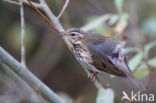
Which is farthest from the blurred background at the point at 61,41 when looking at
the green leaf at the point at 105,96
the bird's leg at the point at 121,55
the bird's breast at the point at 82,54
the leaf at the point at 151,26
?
the green leaf at the point at 105,96

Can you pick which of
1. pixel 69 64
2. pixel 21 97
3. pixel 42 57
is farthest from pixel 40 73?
pixel 21 97

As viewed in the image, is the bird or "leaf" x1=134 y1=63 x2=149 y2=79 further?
"leaf" x1=134 y1=63 x2=149 y2=79

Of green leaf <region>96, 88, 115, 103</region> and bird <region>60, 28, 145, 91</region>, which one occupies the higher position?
bird <region>60, 28, 145, 91</region>

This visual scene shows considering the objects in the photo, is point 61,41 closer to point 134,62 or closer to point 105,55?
point 105,55

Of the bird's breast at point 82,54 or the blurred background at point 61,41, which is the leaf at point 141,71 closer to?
the bird's breast at point 82,54

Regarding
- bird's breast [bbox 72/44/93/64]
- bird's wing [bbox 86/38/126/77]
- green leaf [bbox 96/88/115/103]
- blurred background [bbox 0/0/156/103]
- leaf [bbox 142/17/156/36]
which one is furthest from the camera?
blurred background [bbox 0/0/156/103]

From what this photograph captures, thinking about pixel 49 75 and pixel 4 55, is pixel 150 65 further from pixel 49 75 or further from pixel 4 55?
pixel 49 75

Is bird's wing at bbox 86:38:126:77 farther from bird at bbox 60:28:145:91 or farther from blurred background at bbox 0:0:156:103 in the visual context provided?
blurred background at bbox 0:0:156:103

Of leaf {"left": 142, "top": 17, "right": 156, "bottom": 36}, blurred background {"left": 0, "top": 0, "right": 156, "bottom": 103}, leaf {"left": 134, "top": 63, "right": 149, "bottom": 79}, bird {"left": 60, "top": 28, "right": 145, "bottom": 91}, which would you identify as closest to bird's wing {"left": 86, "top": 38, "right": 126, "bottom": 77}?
bird {"left": 60, "top": 28, "right": 145, "bottom": 91}
